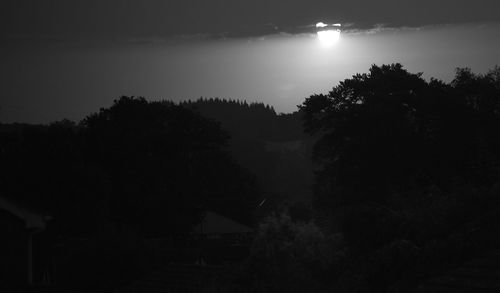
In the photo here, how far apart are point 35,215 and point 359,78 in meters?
36.9

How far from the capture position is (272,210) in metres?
46.5

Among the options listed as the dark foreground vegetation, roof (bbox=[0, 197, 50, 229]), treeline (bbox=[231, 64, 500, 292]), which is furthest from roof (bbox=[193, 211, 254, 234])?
roof (bbox=[0, 197, 50, 229])

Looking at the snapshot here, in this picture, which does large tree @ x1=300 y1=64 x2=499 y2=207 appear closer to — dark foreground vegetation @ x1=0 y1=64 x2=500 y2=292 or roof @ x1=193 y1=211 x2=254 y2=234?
dark foreground vegetation @ x1=0 y1=64 x2=500 y2=292

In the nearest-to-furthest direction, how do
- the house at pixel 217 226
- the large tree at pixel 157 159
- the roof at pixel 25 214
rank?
the roof at pixel 25 214, the large tree at pixel 157 159, the house at pixel 217 226

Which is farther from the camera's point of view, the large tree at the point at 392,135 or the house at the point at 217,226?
the house at the point at 217,226

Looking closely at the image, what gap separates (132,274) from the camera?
2562 cm

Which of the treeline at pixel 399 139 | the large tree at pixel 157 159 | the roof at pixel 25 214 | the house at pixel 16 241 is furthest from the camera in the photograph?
the large tree at pixel 157 159

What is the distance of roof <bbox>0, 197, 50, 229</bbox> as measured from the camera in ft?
54.6

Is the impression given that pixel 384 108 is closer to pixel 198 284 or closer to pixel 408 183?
pixel 408 183

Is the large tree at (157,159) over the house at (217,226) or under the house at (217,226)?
over

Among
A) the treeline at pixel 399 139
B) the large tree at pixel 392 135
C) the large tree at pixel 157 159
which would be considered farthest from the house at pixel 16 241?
the large tree at pixel 157 159

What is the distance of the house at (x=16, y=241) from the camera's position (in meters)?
16.8

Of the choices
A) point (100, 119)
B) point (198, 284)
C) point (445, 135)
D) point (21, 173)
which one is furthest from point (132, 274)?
point (100, 119)

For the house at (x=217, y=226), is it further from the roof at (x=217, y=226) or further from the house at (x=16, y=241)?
the house at (x=16, y=241)
